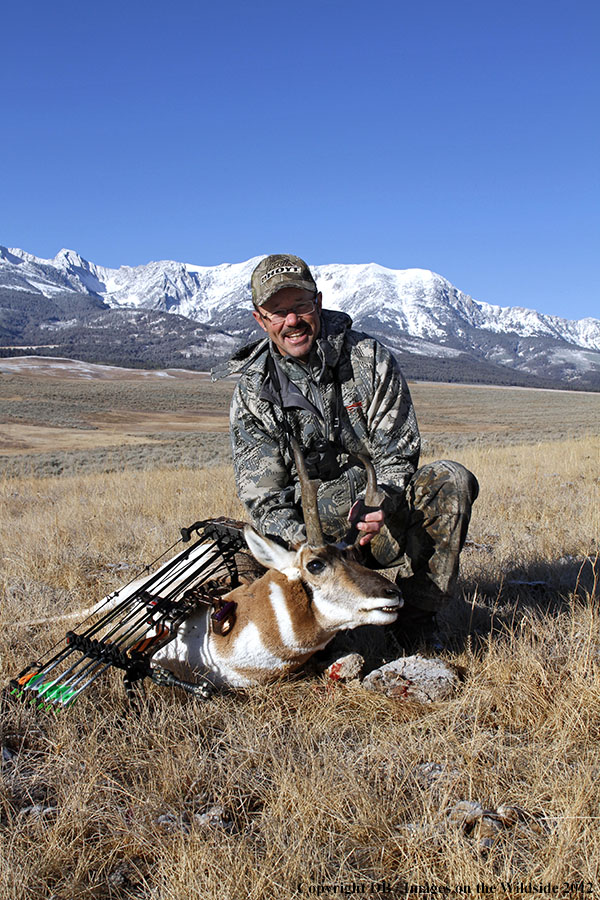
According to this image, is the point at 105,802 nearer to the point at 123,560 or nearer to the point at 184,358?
the point at 123,560

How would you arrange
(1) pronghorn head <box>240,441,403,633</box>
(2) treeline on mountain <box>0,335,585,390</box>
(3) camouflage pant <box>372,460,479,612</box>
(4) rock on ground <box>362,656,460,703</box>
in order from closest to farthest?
(1) pronghorn head <box>240,441,403,633</box>
(4) rock on ground <box>362,656,460,703</box>
(3) camouflage pant <box>372,460,479,612</box>
(2) treeline on mountain <box>0,335,585,390</box>

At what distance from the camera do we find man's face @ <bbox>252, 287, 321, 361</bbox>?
163 inches

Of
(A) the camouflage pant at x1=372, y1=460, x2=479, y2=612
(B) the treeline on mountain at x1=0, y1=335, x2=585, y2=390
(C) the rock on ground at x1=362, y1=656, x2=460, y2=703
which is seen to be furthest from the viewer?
(B) the treeline on mountain at x1=0, y1=335, x2=585, y2=390

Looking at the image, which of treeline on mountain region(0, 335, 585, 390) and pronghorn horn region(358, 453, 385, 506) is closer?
pronghorn horn region(358, 453, 385, 506)

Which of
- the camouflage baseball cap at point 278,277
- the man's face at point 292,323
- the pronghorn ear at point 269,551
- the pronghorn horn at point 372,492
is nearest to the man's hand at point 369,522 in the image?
the pronghorn horn at point 372,492

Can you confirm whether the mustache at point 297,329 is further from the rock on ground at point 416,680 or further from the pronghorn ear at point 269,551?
the rock on ground at point 416,680

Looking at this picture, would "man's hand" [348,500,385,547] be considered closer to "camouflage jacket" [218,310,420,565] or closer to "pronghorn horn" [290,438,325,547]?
"pronghorn horn" [290,438,325,547]

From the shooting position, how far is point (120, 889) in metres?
2.20

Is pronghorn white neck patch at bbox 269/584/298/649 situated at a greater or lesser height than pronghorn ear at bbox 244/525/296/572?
lesser

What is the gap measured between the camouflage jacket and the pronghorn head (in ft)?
2.13

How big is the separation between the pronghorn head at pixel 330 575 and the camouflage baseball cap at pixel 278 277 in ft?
3.90

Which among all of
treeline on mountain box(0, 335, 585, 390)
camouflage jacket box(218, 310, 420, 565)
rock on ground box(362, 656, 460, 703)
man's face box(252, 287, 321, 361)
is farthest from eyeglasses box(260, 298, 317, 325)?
treeline on mountain box(0, 335, 585, 390)

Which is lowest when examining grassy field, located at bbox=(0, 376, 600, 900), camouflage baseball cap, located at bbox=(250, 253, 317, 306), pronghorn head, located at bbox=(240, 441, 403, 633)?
grassy field, located at bbox=(0, 376, 600, 900)

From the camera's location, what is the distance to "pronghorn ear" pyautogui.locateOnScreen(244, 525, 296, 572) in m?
3.43
